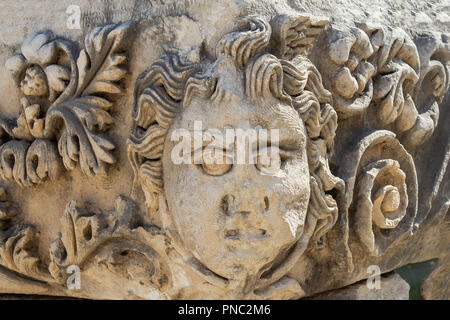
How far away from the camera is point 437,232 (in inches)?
91.0

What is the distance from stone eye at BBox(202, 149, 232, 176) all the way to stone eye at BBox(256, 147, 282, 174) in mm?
72

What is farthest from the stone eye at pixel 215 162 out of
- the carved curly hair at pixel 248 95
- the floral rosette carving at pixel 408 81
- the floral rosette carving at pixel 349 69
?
the floral rosette carving at pixel 408 81

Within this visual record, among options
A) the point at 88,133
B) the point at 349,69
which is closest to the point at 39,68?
the point at 88,133

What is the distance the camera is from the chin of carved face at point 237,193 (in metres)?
1.70

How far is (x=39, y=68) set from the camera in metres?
1.90

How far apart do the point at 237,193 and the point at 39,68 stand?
2.09 ft

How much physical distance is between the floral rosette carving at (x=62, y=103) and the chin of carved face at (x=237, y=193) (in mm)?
202

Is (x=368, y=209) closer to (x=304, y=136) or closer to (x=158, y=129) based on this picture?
(x=304, y=136)

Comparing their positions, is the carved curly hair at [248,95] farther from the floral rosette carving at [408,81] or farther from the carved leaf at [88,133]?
the floral rosette carving at [408,81]

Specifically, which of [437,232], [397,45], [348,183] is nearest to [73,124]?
[348,183]

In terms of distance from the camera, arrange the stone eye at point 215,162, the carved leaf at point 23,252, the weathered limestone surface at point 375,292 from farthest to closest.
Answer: the weathered limestone surface at point 375,292 < the carved leaf at point 23,252 < the stone eye at point 215,162

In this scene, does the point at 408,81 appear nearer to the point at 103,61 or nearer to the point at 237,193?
the point at 237,193

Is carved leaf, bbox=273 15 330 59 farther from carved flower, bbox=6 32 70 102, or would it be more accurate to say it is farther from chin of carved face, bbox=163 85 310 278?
carved flower, bbox=6 32 70 102

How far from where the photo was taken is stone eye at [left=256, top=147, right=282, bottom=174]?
1704 millimetres
